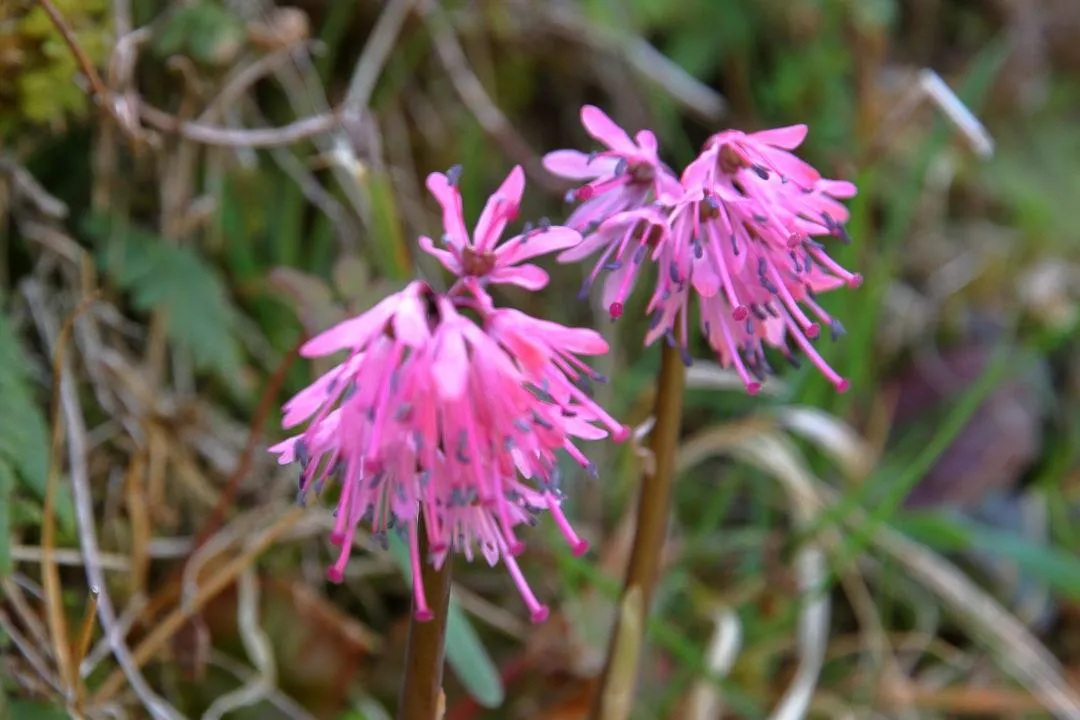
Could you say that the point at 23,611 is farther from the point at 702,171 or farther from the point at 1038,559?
the point at 1038,559

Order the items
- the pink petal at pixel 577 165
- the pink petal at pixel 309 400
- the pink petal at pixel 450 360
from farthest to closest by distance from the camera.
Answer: the pink petal at pixel 577 165 → the pink petal at pixel 309 400 → the pink petal at pixel 450 360

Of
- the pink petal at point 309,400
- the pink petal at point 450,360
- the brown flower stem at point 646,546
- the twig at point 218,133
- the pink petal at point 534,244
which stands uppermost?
the pink petal at point 534,244

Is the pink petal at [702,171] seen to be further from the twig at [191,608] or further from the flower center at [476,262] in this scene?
the twig at [191,608]

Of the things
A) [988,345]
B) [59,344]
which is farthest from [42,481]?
[988,345]

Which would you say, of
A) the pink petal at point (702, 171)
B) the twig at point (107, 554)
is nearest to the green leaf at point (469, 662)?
the twig at point (107, 554)

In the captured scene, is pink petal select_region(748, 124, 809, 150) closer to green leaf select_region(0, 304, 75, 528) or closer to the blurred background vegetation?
the blurred background vegetation

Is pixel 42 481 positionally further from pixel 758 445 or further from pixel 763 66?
pixel 763 66
